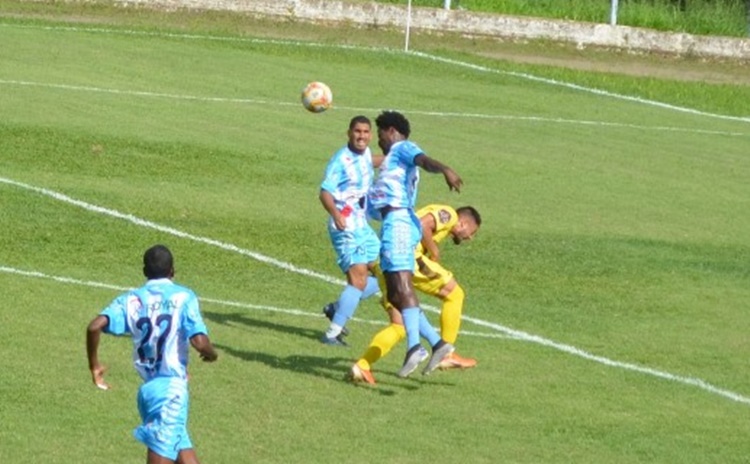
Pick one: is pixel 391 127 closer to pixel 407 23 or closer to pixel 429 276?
pixel 429 276

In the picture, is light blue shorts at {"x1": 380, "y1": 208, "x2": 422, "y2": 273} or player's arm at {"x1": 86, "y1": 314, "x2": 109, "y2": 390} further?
light blue shorts at {"x1": 380, "y1": 208, "x2": 422, "y2": 273}

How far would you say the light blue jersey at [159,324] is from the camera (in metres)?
10.3

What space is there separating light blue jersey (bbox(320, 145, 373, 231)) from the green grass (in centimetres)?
2254

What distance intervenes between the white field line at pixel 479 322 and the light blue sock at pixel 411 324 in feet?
7.47

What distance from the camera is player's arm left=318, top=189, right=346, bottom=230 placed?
15.4 m

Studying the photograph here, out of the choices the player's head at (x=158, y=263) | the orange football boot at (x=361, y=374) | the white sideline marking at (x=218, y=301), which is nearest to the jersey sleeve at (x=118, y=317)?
the player's head at (x=158, y=263)

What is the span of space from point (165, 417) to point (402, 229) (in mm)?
4275

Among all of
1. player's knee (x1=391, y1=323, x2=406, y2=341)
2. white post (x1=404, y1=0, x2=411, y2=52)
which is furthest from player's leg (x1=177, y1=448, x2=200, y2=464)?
white post (x1=404, y1=0, x2=411, y2=52)

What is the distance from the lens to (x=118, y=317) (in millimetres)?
Answer: 10312

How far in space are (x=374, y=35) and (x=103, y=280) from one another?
778 inches

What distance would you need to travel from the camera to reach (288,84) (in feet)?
99.2

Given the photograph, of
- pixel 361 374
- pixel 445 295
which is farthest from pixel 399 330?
pixel 445 295

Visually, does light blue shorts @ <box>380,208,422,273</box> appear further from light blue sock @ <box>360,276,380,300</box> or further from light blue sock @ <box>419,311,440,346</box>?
light blue sock @ <box>360,276,380,300</box>

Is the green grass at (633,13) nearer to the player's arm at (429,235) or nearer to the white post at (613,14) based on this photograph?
the white post at (613,14)
